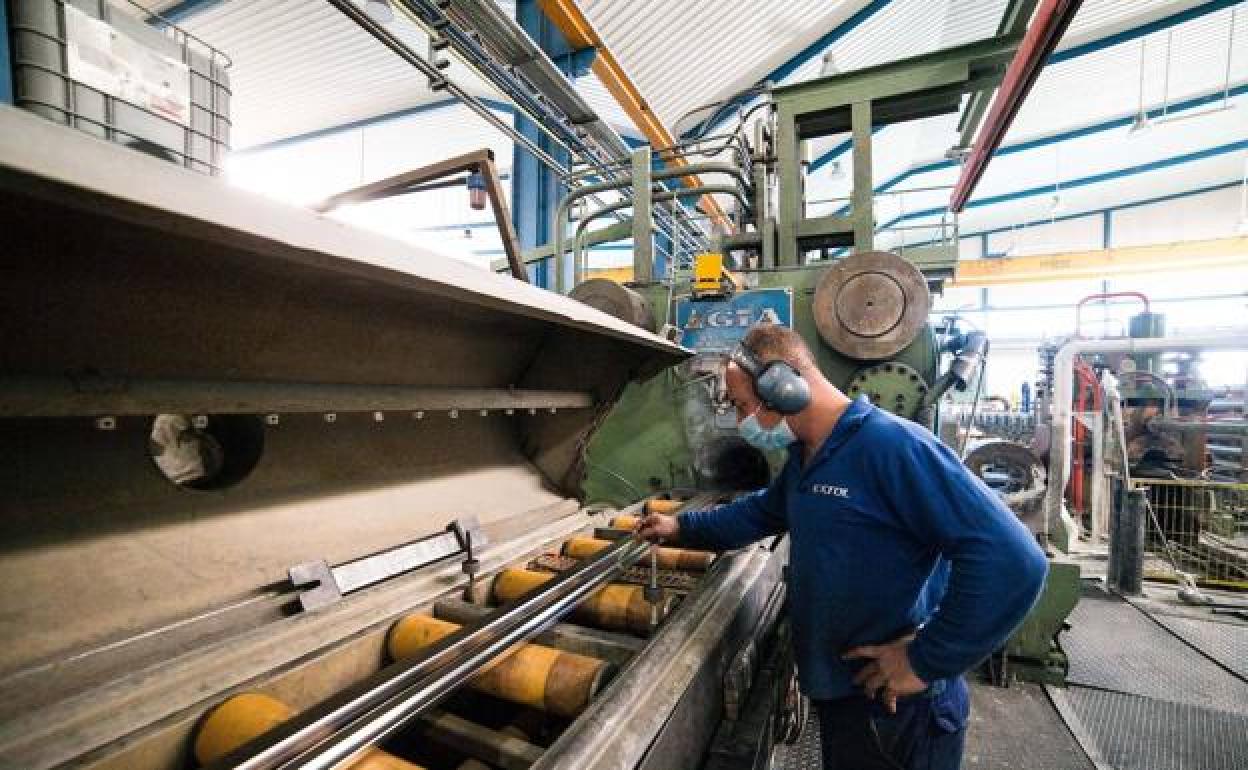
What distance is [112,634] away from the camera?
3.26 feet

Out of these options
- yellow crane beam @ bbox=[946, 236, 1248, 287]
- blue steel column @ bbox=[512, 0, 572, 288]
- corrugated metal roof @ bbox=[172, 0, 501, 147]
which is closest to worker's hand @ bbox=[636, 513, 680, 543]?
blue steel column @ bbox=[512, 0, 572, 288]

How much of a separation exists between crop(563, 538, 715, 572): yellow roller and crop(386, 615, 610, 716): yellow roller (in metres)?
0.59

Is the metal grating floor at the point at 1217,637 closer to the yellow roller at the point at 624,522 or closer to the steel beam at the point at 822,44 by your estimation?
the yellow roller at the point at 624,522

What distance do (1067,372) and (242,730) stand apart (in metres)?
5.90

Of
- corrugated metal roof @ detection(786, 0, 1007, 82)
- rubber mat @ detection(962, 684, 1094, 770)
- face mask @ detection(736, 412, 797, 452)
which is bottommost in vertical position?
rubber mat @ detection(962, 684, 1094, 770)

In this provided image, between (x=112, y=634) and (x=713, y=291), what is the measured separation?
2.33m

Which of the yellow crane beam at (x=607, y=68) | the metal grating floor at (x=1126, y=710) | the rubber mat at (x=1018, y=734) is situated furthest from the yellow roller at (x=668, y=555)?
the yellow crane beam at (x=607, y=68)

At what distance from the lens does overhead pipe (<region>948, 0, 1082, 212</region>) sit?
7.23 feet

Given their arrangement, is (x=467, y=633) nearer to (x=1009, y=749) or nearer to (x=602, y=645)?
(x=602, y=645)

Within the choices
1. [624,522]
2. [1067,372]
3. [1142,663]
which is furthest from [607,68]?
[1142,663]

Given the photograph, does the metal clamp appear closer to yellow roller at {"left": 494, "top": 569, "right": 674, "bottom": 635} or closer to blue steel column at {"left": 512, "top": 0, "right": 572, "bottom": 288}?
yellow roller at {"left": 494, "top": 569, "right": 674, "bottom": 635}

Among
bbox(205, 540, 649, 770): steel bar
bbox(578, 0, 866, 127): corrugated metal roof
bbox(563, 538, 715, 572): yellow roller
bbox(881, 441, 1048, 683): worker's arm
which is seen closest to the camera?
bbox(205, 540, 649, 770): steel bar

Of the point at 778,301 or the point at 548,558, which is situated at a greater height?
the point at 778,301

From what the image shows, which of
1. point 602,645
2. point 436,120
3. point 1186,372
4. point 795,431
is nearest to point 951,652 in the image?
point 795,431
